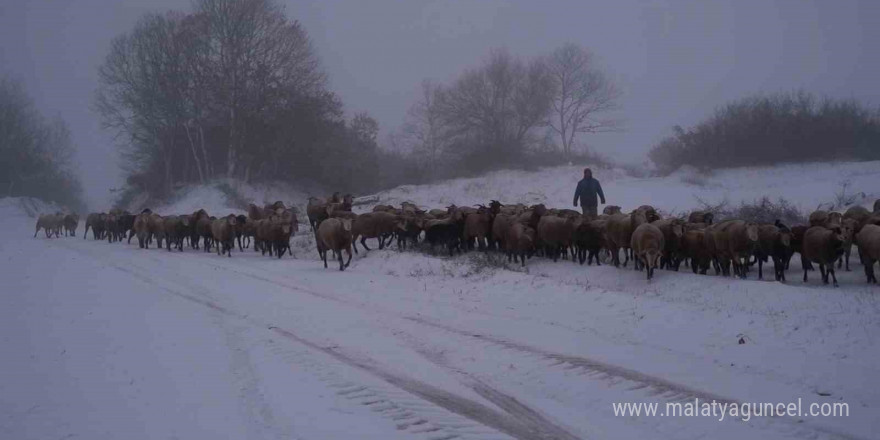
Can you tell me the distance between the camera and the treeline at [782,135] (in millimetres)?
38031

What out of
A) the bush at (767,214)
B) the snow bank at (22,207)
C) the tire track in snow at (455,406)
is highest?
the snow bank at (22,207)

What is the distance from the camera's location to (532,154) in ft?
173

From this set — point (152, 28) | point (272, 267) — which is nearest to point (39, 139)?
point (152, 28)

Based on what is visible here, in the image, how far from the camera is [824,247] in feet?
49.1

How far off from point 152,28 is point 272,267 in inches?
1454

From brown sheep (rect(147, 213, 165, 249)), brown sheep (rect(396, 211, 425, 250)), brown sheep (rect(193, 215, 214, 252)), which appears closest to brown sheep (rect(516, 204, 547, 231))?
brown sheep (rect(396, 211, 425, 250))

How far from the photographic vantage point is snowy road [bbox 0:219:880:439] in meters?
6.18

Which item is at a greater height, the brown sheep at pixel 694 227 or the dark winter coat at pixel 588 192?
the dark winter coat at pixel 588 192

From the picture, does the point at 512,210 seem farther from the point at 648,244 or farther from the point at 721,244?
the point at 721,244

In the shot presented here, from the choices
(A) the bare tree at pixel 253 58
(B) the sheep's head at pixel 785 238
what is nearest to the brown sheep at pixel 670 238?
(B) the sheep's head at pixel 785 238

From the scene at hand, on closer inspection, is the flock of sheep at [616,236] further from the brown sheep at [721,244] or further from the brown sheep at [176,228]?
the brown sheep at [176,228]

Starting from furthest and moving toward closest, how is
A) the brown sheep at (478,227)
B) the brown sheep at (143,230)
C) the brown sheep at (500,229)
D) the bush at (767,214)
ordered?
the brown sheep at (143,230), the bush at (767,214), the brown sheep at (478,227), the brown sheep at (500,229)

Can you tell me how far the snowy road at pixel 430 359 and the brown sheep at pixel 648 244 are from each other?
2.99ft

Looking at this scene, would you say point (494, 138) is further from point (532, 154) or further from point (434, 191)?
point (434, 191)
